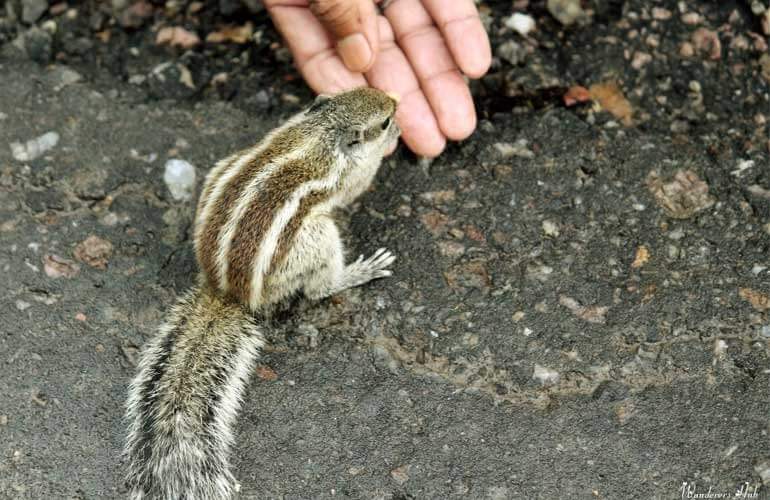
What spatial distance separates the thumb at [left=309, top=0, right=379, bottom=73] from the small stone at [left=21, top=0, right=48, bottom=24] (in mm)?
1608

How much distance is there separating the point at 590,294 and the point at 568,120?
93 cm

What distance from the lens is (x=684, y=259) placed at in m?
3.33

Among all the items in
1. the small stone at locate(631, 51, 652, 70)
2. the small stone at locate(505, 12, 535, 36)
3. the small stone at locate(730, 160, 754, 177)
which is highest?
the small stone at locate(505, 12, 535, 36)

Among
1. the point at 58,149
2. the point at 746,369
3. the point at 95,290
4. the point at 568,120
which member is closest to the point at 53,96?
the point at 58,149

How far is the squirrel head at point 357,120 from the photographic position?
11.2 feet

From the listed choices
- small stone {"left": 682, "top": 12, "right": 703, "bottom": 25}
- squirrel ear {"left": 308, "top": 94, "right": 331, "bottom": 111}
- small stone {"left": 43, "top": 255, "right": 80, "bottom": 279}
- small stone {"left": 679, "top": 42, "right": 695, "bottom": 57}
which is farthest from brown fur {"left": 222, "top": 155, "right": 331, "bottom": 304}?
small stone {"left": 682, "top": 12, "right": 703, "bottom": 25}

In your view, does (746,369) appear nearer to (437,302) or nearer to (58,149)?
(437,302)

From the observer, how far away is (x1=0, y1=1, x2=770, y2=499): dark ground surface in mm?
2879

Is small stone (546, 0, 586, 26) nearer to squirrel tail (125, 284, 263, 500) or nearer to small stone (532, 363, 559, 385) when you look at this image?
small stone (532, 363, 559, 385)

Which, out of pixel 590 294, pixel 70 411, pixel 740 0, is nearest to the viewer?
pixel 70 411

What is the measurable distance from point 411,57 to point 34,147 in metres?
1.74

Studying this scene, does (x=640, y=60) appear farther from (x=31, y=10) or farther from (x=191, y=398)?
(x=31, y=10)

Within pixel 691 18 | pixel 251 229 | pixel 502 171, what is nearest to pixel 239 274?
pixel 251 229

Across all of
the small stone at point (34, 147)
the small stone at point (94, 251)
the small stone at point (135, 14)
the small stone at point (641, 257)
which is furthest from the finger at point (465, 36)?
the small stone at point (34, 147)
